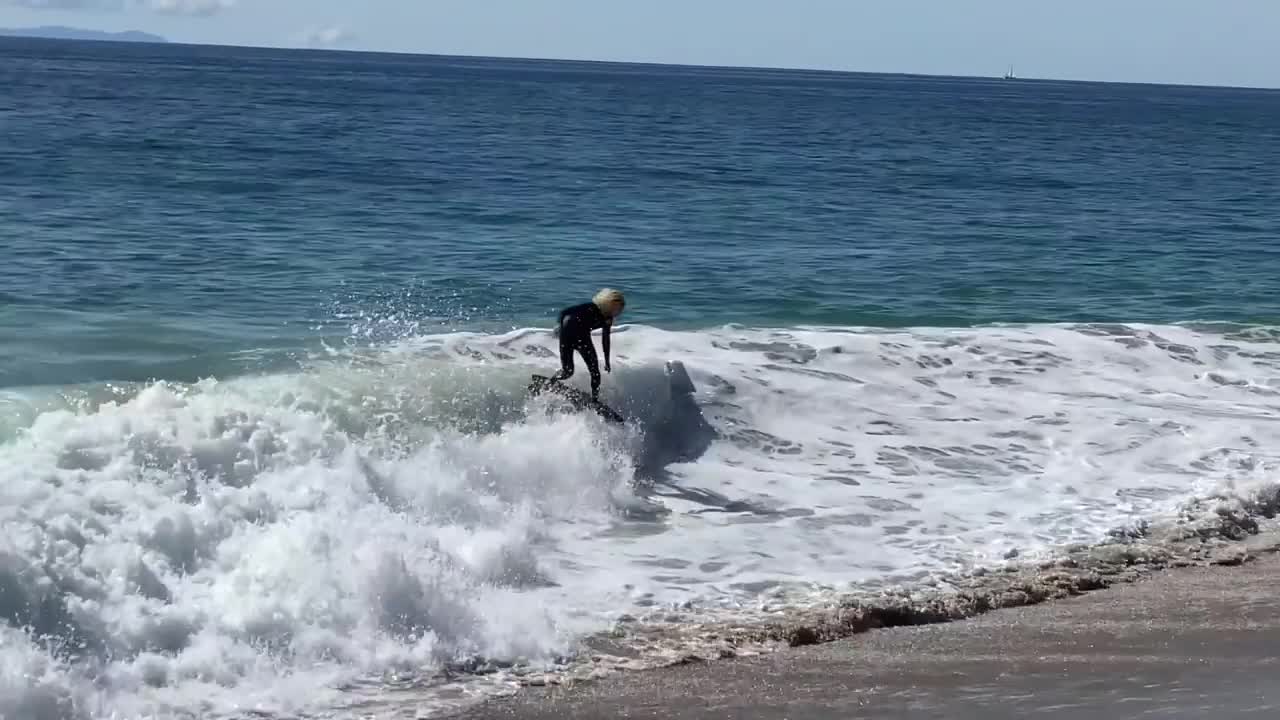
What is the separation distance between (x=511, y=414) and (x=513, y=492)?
1.42 m

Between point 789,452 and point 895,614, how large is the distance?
386cm

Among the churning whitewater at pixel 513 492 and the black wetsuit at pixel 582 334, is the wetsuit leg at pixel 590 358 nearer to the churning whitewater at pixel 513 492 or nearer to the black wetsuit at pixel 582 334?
the black wetsuit at pixel 582 334

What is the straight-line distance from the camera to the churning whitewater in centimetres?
792

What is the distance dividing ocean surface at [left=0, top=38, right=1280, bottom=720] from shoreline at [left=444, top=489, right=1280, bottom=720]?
1.25 feet

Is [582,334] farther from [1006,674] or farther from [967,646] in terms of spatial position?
[1006,674]

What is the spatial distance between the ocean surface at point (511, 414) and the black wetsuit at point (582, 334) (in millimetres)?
465

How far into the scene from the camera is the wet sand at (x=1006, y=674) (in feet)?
23.9

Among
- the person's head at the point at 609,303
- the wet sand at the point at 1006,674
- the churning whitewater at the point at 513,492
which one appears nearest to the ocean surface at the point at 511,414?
the churning whitewater at the point at 513,492

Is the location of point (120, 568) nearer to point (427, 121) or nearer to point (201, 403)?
point (201, 403)

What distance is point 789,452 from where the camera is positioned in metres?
12.6

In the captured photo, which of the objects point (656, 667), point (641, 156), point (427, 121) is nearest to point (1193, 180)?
point (641, 156)

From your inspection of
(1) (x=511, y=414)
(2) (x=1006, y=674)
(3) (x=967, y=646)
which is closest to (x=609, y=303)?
(1) (x=511, y=414)

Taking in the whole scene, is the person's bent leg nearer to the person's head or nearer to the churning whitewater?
the churning whitewater

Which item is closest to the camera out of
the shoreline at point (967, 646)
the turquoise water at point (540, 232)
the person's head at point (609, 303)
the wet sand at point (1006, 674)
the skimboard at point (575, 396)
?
the wet sand at point (1006, 674)
